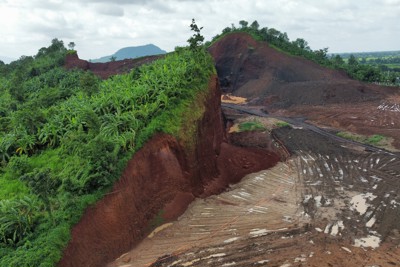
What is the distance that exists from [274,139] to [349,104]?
16753mm

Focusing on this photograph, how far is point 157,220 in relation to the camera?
14461mm

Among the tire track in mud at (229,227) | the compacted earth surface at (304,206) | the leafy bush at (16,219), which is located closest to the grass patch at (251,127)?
the compacted earth surface at (304,206)

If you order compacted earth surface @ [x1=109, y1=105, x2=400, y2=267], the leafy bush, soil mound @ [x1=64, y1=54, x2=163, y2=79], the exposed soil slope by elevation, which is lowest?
compacted earth surface @ [x1=109, y1=105, x2=400, y2=267]

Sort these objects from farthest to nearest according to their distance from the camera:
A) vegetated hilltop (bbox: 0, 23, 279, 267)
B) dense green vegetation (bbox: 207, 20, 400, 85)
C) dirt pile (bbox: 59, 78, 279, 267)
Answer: dense green vegetation (bbox: 207, 20, 400, 85) → dirt pile (bbox: 59, 78, 279, 267) → vegetated hilltop (bbox: 0, 23, 279, 267)

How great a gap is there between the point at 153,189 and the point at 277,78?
4031 cm

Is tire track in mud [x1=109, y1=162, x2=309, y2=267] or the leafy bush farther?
tire track in mud [x1=109, y1=162, x2=309, y2=267]

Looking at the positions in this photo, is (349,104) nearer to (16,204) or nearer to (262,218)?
(262,218)

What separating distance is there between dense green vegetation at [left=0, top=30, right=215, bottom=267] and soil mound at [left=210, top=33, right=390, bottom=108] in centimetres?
2609

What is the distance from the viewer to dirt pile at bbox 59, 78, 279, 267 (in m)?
11.7

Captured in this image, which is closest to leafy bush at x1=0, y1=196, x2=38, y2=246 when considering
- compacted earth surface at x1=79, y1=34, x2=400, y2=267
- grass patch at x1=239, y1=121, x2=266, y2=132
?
compacted earth surface at x1=79, y1=34, x2=400, y2=267

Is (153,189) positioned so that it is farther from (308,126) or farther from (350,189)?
(308,126)

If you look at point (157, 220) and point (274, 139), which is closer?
point (157, 220)

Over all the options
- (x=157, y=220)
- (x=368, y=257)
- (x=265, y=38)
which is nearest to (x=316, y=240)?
(x=368, y=257)

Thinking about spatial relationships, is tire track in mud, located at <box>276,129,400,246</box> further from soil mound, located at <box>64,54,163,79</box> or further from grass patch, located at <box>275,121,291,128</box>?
soil mound, located at <box>64,54,163,79</box>
